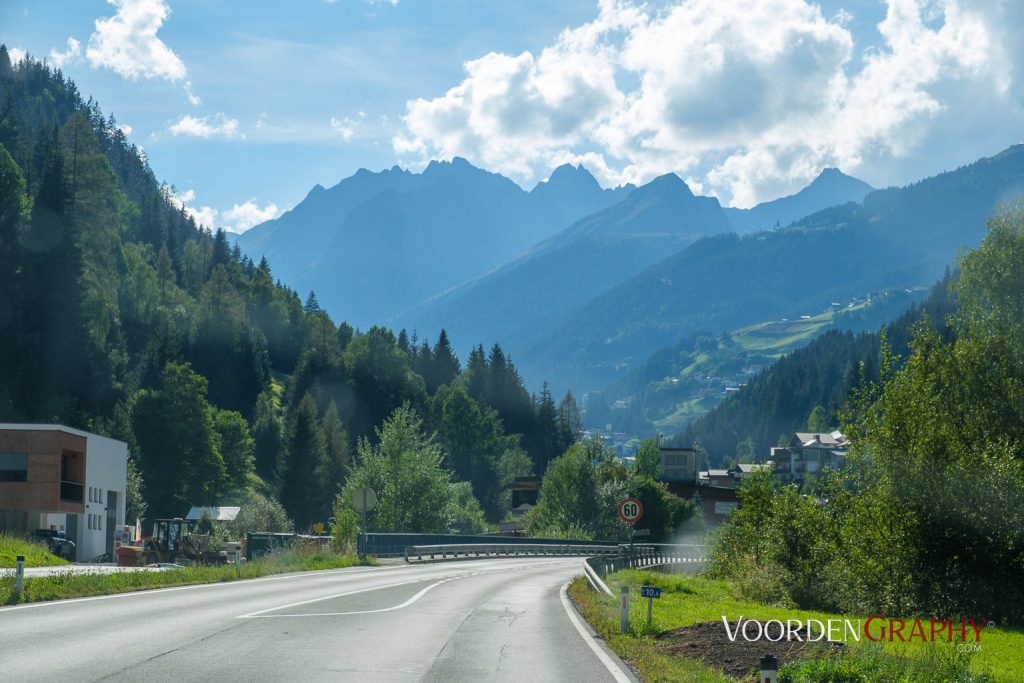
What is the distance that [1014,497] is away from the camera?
24859mm

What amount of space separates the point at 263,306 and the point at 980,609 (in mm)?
160848

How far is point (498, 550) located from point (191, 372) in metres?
54.4

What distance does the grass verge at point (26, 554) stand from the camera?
3675cm

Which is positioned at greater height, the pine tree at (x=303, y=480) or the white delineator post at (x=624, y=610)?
the pine tree at (x=303, y=480)

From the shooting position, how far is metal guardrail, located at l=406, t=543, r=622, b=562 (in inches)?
2152

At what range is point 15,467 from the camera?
63.8 metres

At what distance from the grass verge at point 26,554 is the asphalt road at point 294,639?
13.6 metres

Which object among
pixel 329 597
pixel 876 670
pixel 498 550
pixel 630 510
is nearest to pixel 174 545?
pixel 498 550

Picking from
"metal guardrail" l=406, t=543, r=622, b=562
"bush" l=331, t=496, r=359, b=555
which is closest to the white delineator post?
"metal guardrail" l=406, t=543, r=622, b=562

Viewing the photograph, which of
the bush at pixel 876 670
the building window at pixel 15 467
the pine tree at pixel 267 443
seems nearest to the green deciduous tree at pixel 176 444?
the pine tree at pixel 267 443

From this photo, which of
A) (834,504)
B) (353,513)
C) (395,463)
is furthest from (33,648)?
(395,463)

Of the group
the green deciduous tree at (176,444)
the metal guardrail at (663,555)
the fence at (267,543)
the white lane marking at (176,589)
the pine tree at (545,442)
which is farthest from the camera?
the pine tree at (545,442)

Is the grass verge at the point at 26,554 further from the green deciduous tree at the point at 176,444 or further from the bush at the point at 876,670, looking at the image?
the green deciduous tree at the point at 176,444

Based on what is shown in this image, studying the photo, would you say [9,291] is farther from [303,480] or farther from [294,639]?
[294,639]
